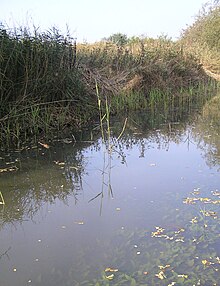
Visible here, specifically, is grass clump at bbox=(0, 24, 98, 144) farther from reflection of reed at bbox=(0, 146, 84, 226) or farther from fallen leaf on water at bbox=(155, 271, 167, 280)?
fallen leaf on water at bbox=(155, 271, 167, 280)

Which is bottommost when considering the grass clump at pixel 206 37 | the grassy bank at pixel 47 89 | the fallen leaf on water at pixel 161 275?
the fallen leaf on water at pixel 161 275

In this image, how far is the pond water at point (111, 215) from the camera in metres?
1.99

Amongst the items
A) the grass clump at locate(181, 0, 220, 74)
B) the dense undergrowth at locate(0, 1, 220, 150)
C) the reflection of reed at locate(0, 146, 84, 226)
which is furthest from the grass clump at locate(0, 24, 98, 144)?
the grass clump at locate(181, 0, 220, 74)

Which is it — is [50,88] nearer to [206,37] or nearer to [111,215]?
[111,215]

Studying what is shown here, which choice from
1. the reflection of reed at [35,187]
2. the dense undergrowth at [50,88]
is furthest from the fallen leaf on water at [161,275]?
the dense undergrowth at [50,88]

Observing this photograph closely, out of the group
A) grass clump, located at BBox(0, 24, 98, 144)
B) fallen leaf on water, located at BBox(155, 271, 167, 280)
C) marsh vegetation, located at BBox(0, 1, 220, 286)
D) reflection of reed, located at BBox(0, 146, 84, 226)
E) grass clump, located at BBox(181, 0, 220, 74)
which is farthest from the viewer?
grass clump, located at BBox(181, 0, 220, 74)

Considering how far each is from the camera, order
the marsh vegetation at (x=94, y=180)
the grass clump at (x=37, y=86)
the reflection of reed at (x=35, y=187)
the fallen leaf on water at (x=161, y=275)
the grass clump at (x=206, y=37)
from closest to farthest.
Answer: the fallen leaf on water at (x=161, y=275)
the marsh vegetation at (x=94, y=180)
the reflection of reed at (x=35, y=187)
the grass clump at (x=37, y=86)
the grass clump at (x=206, y=37)

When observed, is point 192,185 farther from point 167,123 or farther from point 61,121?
point 167,123

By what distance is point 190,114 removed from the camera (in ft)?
25.6

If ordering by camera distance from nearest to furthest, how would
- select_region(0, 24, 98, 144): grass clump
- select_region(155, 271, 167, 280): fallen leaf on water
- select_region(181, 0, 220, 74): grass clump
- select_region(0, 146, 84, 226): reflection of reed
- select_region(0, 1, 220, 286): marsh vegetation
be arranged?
1. select_region(155, 271, 167, 280): fallen leaf on water
2. select_region(0, 1, 220, 286): marsh vegetation
3. select_region(0, 146, 84, 226): reflection of reed
4. select_region(0, 24, 98, 144): grass clump
5. select_region(181, 0, 220, 74): grass clump

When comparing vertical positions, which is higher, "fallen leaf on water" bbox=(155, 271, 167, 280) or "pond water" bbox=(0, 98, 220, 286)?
"pond water" bbox=(0, 98, 220, 286)

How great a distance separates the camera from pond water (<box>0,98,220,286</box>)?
199cm

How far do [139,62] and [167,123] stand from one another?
12.4ft

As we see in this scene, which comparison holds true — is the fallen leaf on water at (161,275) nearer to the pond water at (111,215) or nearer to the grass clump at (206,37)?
the pond water at (111,215)
